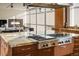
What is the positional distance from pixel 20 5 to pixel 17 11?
0.09 metres

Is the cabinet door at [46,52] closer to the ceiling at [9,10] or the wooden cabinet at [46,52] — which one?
the wooden cabinet at [46,52]

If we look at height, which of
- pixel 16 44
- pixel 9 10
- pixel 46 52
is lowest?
pixel 46 52

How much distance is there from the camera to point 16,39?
61.1 inches

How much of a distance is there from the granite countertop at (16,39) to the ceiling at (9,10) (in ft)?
0.74

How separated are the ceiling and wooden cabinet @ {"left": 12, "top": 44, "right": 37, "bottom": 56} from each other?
39 centimetres

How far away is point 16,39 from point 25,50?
175 millimetres

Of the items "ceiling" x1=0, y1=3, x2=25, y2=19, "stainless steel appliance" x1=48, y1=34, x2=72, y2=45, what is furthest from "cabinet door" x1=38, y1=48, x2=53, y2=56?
"ceiling" x1=0, y1=3, x2=25, y2=19

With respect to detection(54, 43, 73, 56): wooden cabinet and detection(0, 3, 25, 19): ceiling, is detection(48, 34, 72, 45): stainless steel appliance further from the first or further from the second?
detection(0, 3, 25, 19): ceiling

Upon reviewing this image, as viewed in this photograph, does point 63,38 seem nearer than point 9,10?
No

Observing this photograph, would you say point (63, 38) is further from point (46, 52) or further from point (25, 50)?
point (25, 50)

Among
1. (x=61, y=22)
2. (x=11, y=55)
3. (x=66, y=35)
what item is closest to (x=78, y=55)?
(x=66, y=35)

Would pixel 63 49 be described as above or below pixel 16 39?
below

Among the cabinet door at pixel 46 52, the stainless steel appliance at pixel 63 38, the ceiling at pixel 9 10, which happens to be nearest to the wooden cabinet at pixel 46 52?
the cabinet door at pixel 46 52

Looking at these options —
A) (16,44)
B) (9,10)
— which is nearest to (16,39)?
(16,44)
